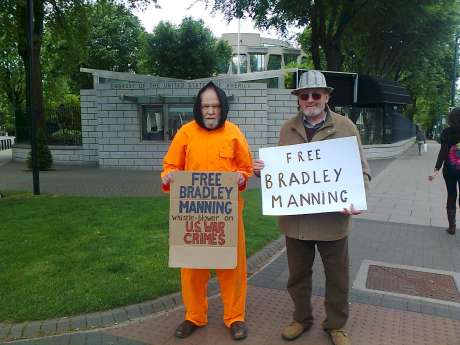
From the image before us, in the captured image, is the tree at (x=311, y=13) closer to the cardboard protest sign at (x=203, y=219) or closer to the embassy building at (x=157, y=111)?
the embassy building at (x=157, y=111)

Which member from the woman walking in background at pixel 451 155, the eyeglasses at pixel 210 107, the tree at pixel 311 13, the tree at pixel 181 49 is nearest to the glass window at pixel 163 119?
the tree at pixel 311 13

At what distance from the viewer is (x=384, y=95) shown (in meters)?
20.2

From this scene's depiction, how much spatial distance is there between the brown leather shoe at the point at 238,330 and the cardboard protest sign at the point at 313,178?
1.00m

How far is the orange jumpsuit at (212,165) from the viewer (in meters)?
3.48

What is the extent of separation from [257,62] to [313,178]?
247 feet

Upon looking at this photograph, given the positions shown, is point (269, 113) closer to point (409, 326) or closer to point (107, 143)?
point (107, 143)

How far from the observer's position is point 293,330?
362cm

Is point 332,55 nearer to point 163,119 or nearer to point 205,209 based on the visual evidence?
point 163,119

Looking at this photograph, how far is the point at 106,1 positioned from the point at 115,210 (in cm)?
1142

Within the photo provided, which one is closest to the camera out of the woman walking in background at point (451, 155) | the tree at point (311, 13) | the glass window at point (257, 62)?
the woman walking in background at point (451, 155)

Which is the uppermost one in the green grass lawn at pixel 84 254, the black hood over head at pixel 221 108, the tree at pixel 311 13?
the tree at pixel 311 13

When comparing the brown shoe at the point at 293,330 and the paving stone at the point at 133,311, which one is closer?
the brown shoe at the point at 293,330

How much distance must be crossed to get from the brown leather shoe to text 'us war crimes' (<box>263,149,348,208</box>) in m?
1.05

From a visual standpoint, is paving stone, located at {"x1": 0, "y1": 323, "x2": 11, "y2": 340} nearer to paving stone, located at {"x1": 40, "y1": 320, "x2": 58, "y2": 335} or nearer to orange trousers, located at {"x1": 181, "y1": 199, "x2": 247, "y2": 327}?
paving stone, located at {"x1": 40, "y1": 320, "x2": 58, "y2": 335}
